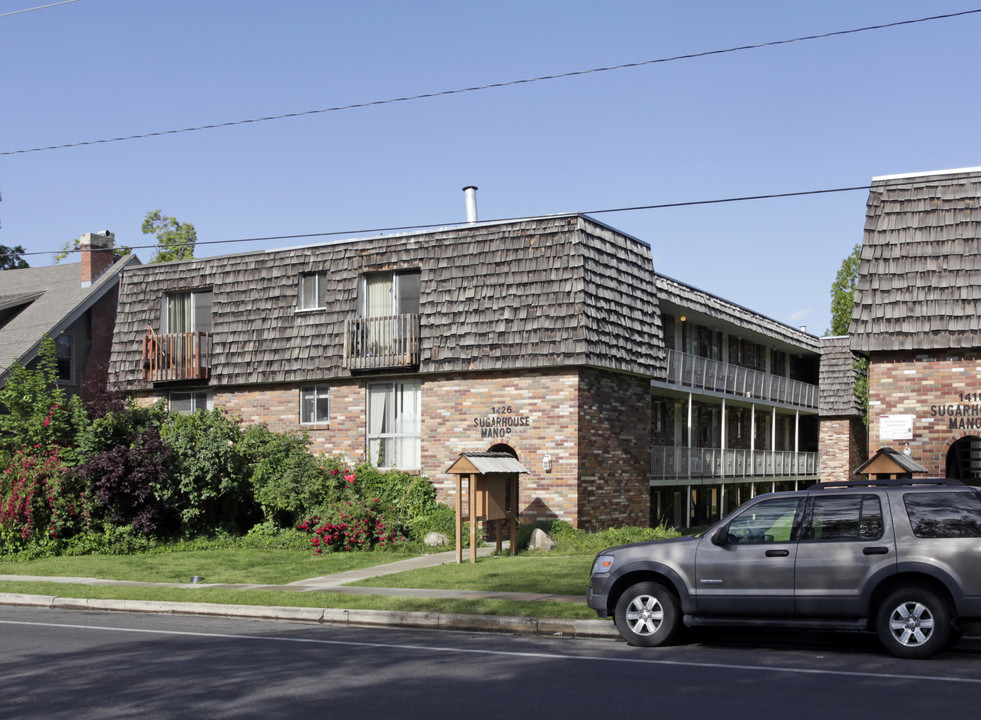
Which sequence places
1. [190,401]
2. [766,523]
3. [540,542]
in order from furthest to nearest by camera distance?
[190,401], [540,542], [766,523]

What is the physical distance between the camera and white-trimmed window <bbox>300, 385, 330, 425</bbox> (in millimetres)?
28109

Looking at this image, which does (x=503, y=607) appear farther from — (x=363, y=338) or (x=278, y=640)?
(x=363, y=338)

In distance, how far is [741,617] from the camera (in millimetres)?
11633

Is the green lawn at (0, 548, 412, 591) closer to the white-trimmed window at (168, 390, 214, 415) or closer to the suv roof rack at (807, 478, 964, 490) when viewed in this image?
the white-trimmed window at (168, 390, 214, 415)

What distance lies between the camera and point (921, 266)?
822 inches

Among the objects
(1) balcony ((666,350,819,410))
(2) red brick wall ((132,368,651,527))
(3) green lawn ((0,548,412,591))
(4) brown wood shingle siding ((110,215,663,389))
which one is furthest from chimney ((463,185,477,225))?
(3) green lawn ((0,548,412,591))

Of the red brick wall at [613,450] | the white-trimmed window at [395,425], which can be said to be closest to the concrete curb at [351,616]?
the red brick wall at [613,450]

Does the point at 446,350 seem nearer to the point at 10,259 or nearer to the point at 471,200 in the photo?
the point at 471,200

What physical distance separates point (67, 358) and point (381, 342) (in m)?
14.6

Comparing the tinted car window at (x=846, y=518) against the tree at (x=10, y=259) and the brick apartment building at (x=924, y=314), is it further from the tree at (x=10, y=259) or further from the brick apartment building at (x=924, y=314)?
the tree at (x=10, y=259)

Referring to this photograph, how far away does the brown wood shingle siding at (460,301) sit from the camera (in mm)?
24734

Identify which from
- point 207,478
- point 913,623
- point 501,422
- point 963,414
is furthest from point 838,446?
point 913,623

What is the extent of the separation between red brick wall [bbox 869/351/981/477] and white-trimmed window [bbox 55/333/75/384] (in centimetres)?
2584

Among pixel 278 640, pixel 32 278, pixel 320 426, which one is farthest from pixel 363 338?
pixel 32 278
